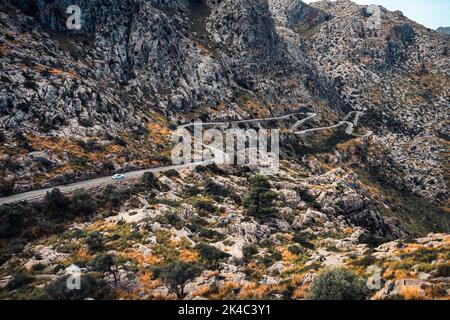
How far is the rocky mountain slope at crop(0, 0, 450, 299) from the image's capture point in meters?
33.4

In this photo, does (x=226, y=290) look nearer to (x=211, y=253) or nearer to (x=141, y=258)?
(x=211, y=253)

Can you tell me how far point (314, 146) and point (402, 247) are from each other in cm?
10787

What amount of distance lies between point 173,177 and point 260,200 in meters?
19.5

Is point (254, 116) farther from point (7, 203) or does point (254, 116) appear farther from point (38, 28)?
point (7, 203)

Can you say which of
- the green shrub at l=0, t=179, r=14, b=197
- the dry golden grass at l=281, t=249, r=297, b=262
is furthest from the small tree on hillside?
the green shrub at l=0, t=179, r=14, b=197

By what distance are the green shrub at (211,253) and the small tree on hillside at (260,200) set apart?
17.4 meters

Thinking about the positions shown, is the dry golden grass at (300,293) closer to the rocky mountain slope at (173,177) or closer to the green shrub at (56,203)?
the rocky mountain slope at (173,177)

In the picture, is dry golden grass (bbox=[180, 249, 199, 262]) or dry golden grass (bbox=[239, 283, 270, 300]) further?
dry golden grass (bbox=[180, 249, 199, 262])

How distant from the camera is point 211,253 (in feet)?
127

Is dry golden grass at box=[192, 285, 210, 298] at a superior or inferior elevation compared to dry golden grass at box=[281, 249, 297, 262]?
superior

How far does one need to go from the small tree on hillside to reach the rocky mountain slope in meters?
1.49

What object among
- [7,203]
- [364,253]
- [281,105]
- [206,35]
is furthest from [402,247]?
[206,35]

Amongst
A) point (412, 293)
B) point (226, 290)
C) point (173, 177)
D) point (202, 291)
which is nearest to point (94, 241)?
point (202, 291)

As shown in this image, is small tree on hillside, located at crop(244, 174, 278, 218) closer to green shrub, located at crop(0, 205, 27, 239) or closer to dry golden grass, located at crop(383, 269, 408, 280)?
dry golden grass, located at crop(383, 269, 408, 280)
